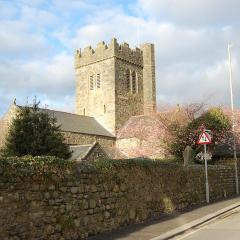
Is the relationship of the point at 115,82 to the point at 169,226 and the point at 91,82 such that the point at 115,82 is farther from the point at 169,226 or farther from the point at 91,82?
the point at 169,226

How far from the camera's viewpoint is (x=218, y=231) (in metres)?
13.0

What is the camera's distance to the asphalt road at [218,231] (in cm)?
1191

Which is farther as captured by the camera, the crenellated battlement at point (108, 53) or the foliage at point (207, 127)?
the crenellated battlement at point (108, 53)

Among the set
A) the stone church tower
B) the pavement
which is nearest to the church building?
the stone church tower

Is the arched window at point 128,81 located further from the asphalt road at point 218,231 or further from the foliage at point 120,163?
the asphalt road at point 218,231

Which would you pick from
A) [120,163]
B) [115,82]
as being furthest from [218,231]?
[115,82]

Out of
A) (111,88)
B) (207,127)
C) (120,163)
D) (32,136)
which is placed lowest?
(120,163)

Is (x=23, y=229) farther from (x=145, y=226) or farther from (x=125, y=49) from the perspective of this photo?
(x=125, y=49)

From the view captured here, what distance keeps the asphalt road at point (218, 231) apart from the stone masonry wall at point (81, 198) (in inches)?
81.0

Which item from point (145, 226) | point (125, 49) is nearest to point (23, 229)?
point (145, 226)

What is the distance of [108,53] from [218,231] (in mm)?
62673

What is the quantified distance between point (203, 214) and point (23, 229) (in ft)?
28.3

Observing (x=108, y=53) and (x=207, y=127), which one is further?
(x=108, y=53)

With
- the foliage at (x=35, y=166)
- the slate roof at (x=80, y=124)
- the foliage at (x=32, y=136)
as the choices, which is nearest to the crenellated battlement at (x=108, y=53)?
the slate roof at (x=80, y=124)
